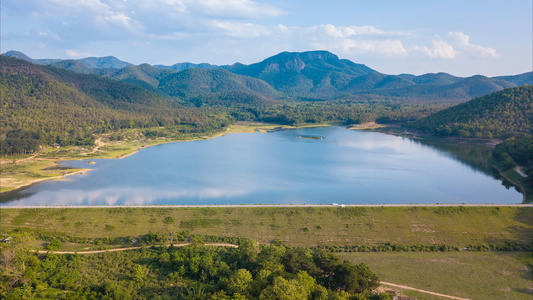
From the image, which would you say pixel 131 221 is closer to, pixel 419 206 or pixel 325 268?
pixel 325 268

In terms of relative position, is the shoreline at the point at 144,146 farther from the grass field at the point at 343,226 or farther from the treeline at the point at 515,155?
the treeline at the point at 515,155

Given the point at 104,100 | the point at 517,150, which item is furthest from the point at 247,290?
the point at 104,100

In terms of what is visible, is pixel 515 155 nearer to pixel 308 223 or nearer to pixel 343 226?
pixel 343 226

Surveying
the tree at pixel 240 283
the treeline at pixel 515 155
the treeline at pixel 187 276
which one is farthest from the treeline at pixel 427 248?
the treeline at pixel 515 155

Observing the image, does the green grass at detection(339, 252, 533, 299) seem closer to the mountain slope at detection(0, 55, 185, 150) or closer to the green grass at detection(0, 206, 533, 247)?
the green grass at detection(0, 206, 533, 247)

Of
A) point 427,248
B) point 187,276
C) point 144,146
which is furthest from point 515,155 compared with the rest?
point 144,146

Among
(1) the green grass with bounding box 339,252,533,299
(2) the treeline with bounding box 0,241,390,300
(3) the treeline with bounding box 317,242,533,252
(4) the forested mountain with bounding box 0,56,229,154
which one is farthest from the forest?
(1) the green grass with bounding box 339,252,533,299

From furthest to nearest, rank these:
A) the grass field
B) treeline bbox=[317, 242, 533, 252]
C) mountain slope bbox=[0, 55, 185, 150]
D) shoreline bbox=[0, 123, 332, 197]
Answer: mountain slope bbox=[0, 55, 185, 150] < shoreline bbox=[0, 123, 332, 197] < treeline bbox=[317, 242, 533, 252] < the grass field
